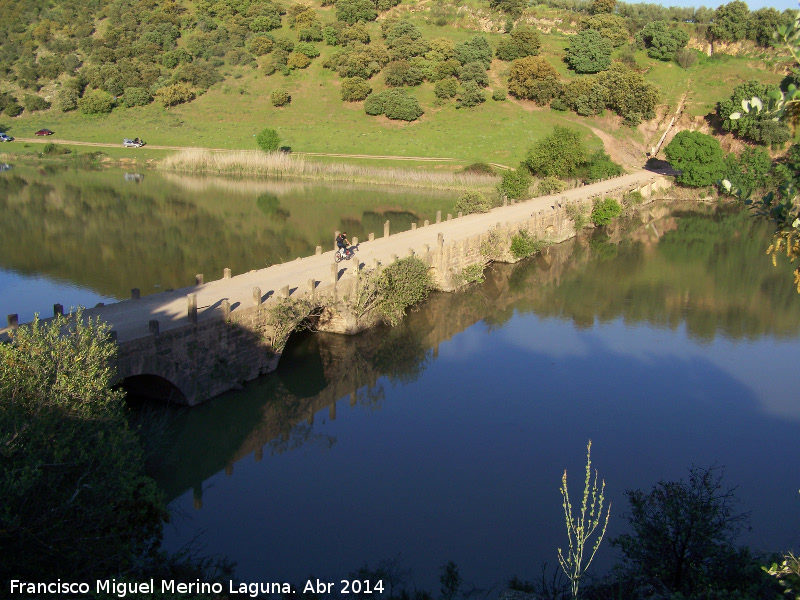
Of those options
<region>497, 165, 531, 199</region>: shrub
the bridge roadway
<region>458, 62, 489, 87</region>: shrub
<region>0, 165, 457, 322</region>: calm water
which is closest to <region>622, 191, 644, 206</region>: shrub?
<region>497, 165, 531, 199</region>: shrub

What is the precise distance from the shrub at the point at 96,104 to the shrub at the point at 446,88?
36.9 metres

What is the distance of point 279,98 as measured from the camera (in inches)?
3051

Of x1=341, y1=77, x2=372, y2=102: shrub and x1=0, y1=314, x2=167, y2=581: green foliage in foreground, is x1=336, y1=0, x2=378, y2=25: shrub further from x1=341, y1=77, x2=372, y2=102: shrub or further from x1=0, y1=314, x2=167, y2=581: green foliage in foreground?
x1=0, y1=314, x2=167, y2=581: green foliage in foreground

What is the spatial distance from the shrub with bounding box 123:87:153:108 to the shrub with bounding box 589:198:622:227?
56.6m

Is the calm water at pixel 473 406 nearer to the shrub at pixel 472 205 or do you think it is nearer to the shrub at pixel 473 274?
the shrub at pixel 473 274

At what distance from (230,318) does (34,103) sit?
255 ft

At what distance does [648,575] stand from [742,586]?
4.55 ft

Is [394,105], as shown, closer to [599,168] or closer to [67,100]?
[599,168]

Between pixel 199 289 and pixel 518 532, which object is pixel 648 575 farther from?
pixel 199 289

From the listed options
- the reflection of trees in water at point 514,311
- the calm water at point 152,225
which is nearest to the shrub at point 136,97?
the calm water at point 152,225

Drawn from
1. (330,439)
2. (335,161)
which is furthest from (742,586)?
(335,161)

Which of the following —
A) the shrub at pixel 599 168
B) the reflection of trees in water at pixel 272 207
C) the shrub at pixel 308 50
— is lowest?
the reflection of trees in water at pixel 272 207

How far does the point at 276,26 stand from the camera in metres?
96.5

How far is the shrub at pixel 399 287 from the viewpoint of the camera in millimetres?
23344
